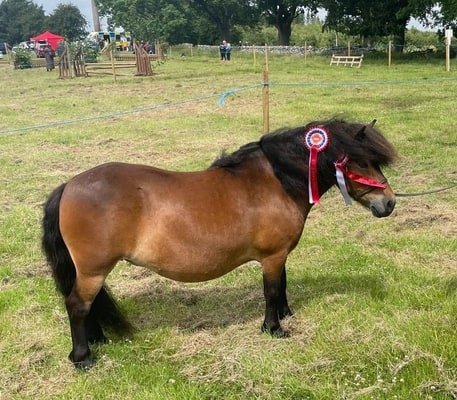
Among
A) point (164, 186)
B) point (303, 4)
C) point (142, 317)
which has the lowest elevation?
point (142, 317)

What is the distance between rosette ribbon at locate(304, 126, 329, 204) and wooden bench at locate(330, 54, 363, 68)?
27.8m

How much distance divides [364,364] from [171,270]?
1.39 metres

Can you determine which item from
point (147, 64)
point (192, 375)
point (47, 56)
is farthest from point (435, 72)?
point (47, 56)

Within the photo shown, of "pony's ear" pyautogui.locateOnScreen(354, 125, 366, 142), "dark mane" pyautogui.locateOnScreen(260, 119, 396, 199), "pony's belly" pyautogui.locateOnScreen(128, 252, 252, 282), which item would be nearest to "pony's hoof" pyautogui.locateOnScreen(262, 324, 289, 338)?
"pony's belly" pyautogui.locateOnScreen(128, 252, 252, 282)

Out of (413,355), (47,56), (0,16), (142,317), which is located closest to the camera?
(413,355)

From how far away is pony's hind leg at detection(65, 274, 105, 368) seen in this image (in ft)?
11.2

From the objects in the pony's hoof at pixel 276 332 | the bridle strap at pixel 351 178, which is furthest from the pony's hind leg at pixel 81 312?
the bridle strap at pixel 351 178

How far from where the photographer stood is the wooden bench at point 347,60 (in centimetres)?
3004

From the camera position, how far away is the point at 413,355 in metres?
3.30

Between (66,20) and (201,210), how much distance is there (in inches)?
3543

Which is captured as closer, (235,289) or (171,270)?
(171,270)

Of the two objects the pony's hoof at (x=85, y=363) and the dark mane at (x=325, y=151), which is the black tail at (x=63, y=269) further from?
the dark mane at (x=325, y=151)

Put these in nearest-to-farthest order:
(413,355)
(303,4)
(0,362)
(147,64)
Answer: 1. (413,355)
2. (0,362)
3. (147,64)
4. (303,4)

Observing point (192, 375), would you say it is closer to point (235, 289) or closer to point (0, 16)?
point (235, 289)
